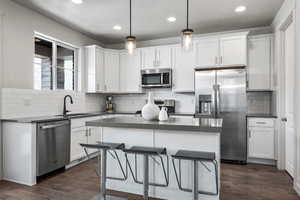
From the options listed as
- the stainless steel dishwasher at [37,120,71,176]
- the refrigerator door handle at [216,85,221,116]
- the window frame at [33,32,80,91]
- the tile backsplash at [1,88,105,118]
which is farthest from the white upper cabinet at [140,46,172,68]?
the stainless steel dishwasher at [37,120,71,176]

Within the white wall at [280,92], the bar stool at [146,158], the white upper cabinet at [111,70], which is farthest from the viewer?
the white upper cabinet at [111,70]

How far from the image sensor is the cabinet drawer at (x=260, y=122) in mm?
3668

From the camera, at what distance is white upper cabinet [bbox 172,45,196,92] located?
14.4 ft

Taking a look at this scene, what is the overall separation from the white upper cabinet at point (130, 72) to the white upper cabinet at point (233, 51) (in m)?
1.96

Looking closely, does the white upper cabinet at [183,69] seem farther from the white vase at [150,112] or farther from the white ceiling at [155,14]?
the white vase at [150,112]

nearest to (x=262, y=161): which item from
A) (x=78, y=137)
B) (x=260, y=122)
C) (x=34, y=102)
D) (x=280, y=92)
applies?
(x=260, y=122)

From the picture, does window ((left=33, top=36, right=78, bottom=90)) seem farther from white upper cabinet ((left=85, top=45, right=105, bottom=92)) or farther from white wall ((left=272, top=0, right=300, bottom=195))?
white wall ((left=272, top=0, right=300, bottom=195))

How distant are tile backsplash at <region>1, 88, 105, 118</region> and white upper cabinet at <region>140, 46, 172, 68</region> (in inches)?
66.4

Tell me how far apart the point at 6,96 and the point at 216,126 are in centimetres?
301

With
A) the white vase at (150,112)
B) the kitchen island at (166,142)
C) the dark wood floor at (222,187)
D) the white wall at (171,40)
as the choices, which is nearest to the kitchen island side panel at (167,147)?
the kitchen island at (166,142)

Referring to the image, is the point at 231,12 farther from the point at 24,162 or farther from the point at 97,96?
the point at 24,162

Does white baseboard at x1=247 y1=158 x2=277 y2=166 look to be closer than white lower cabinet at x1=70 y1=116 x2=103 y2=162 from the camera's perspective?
No

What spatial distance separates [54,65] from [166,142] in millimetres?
2962

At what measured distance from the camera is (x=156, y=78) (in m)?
4.65
